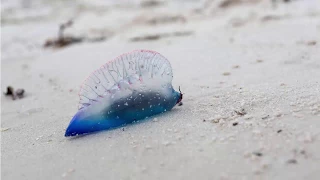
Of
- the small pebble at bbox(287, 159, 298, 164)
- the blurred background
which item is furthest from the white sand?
the blurred background

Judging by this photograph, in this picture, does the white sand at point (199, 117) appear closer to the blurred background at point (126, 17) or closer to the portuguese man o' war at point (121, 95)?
the portuguese man o' war at point (121, 95)

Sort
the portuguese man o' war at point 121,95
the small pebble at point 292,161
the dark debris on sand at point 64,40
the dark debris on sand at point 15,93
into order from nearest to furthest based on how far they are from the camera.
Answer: the small pebble at point 292,161, the portuguese man o' war at point 121,95, the dark debris on sand at point 15,93, the dark debris on sand at point 64,40

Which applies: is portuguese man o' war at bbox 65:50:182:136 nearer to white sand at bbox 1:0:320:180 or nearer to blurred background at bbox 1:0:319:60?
white sand at bbox 1:0:320:180

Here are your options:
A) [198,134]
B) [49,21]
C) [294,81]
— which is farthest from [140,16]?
[198,134]

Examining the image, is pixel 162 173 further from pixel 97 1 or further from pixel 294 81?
pixel 97 1

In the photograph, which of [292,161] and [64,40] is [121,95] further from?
[64,40]

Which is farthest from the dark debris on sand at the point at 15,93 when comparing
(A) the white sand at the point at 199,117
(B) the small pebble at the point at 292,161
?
(B) the small pebble at the point at 292,161

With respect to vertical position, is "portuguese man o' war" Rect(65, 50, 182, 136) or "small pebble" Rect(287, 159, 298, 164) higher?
"portuguese man o' war" Rect(65, 50, 182, 136)
